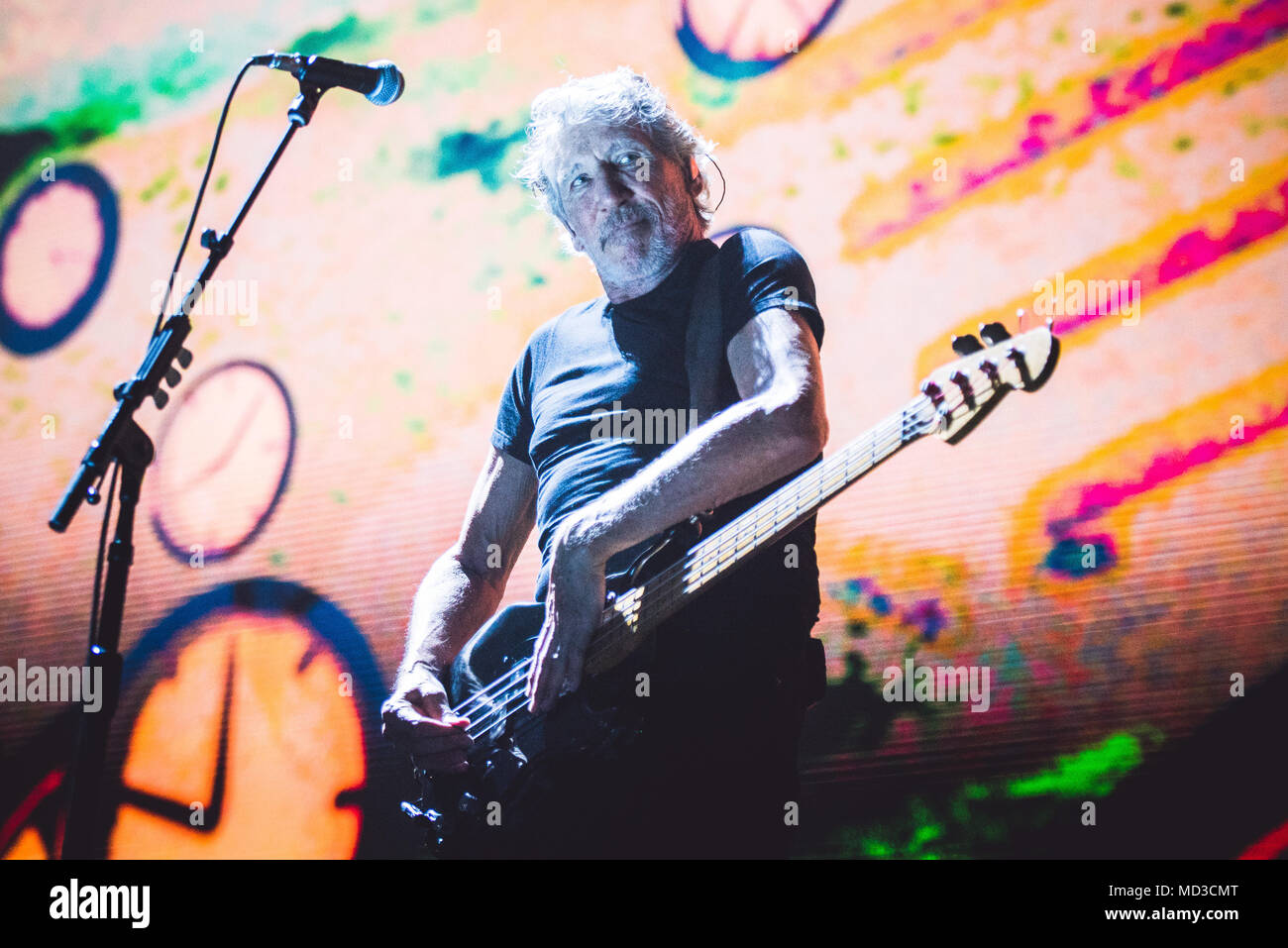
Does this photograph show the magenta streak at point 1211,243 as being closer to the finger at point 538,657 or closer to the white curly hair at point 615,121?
the white curly hair at point 615,121

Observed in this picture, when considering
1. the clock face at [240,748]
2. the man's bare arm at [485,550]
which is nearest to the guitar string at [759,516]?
the man's bare arm at [485,550]

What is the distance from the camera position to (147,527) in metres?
2.35

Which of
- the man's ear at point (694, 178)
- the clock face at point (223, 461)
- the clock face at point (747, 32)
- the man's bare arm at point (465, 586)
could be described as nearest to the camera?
the man's bare arm at point (465, 586)

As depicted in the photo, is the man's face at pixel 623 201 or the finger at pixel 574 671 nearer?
the finger at pixel 574 671

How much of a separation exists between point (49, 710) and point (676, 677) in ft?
5.12

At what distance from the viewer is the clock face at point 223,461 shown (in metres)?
2.30

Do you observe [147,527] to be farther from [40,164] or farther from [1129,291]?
[1129,291]

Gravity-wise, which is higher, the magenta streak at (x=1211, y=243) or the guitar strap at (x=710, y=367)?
the magenta streak at (x=1211, y=243)

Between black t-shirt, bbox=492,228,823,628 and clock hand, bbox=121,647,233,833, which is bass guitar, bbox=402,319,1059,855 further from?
clock hand, bbox=121,647,233,833

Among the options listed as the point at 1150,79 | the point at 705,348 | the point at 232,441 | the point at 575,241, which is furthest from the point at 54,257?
the point at 1150,79

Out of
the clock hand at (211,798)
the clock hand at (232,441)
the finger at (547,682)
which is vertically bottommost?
the clock hand at (211,798)

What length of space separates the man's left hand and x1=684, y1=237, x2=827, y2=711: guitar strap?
0.86 ft

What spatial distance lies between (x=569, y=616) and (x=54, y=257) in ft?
5.93

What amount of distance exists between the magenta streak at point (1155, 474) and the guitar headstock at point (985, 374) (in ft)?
1.32
